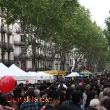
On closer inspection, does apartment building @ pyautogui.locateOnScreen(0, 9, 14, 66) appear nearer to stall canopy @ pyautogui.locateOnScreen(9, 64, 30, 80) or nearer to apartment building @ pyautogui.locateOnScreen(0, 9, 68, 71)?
apartment building @ pyautogui.locateOnScreen(0, 9, 68, 71)

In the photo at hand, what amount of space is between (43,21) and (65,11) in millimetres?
2375

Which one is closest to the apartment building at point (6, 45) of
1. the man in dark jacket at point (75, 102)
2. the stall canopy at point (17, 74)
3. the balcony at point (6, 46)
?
the balcony at point (6, 46)

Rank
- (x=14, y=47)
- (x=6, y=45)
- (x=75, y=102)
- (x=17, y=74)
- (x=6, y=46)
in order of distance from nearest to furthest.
Answer: (x=75, y=102)
(x=17, y=74)
(x=6, y=46)
(x=6, y=45)
(x=14, y=47)

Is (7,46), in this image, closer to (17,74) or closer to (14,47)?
(14,47)

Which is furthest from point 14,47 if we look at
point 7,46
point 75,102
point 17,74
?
point 75,102

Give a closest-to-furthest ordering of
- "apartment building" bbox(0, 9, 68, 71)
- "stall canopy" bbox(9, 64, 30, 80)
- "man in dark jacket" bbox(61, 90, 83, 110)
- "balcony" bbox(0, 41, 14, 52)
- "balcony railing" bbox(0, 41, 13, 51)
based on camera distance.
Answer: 1. "man in dark jacket" bbox(61, 90, 83, 110)
2. "stall canopy" bbox(9, 64, 30, 80)
3. "apartment building" bbox(0, 9, 68, 71)
4. "balcony" bbox(0, 41, 14, 52)
5. "balcony railing" bbox(0, 41, 13, 51)

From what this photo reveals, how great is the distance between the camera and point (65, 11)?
44906 millimetres

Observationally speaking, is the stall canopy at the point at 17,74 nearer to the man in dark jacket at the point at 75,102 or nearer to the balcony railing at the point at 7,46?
the man in dark jacket at the point at 75,102

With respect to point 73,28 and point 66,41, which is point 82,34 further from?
point 73,28

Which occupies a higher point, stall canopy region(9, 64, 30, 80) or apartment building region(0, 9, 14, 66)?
apartment building region(0, 9, 14, 66)

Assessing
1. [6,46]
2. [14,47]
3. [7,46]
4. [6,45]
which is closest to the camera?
[6,46]

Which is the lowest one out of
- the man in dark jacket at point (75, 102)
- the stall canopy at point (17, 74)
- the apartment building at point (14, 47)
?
the man in dark jacket at point (75, 102)

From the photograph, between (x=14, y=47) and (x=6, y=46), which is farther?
(x=14, y=47)

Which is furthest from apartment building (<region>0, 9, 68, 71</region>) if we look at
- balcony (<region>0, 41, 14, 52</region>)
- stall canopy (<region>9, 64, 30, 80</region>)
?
stall canopy (<region>9, 64, 30, 80</region>)
